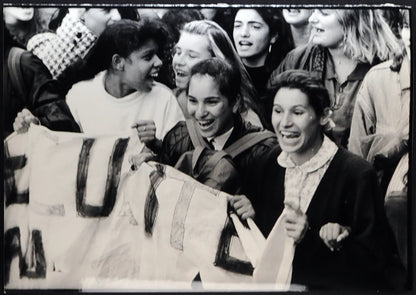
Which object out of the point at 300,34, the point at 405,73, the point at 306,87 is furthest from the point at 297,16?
the point at 405,73

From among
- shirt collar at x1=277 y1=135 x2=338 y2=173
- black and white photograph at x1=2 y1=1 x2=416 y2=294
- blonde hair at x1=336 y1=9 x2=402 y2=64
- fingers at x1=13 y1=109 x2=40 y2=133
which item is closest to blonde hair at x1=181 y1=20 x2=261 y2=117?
black and white photograph at x1=2 y1=1 x2=416 y2=294

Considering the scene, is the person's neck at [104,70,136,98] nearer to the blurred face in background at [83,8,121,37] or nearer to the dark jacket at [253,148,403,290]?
the blurred face in background at [83,8,121,37]

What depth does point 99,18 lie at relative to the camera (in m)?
1.25

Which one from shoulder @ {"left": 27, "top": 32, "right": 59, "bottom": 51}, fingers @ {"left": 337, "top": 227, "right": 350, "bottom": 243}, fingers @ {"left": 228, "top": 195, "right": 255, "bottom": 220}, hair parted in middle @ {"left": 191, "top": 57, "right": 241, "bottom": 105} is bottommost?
fingers @ {"left": 337, "top": 227, "right": 350, "bottom": 243}

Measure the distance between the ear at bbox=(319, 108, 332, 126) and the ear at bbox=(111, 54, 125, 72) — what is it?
0.41 metres

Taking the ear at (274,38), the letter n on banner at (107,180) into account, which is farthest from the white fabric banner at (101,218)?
the ear at (274,38)

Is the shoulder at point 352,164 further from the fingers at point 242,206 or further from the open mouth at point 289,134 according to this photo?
the fingers at point 242,206

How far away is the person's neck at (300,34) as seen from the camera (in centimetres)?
126

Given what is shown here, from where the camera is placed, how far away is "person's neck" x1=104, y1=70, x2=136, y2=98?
4.13ft

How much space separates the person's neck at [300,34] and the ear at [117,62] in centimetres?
35

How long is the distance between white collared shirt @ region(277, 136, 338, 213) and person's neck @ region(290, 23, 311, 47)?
0.20 metres

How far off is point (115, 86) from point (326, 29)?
0.44 metres

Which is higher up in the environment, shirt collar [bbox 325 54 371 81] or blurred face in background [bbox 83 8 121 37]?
blurred face in background [bbox 83 8 121 37]

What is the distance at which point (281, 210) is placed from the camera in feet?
4.12
